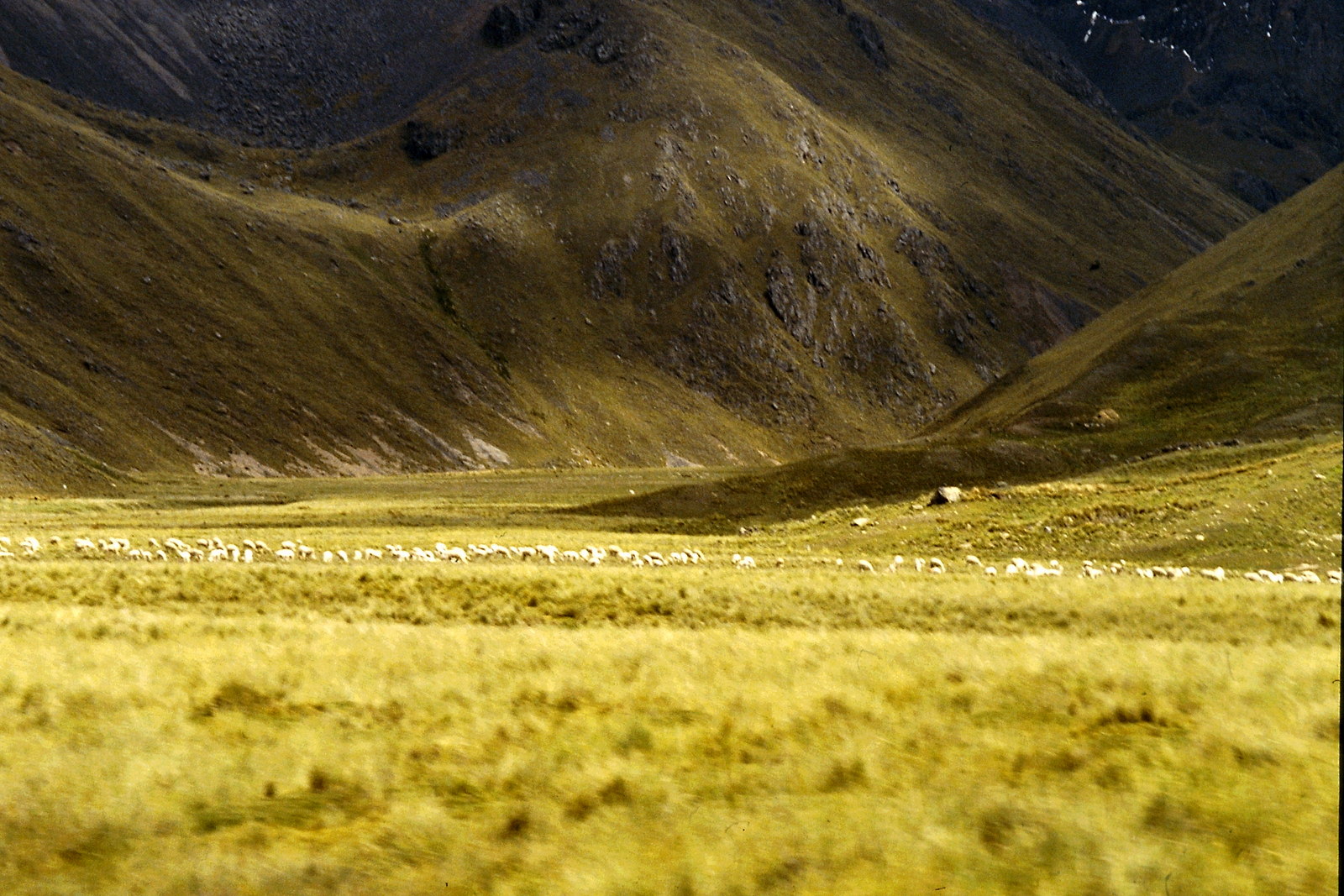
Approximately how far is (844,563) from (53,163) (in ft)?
433

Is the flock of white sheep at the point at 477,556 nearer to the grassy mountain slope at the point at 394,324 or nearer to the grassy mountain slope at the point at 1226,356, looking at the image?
the grassy mountain slope at the point at 1226,356

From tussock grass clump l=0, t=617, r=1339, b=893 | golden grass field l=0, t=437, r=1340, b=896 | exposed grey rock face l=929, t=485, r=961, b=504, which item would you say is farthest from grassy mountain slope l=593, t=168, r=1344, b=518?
tussock grass clump l=0, t=617, r=1339, b=893

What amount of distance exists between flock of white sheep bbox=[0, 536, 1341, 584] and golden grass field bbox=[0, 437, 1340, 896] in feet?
31.0

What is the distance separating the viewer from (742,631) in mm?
21172

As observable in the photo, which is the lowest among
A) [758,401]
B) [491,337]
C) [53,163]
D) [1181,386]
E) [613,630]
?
[613,630]

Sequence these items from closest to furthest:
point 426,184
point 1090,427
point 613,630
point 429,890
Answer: point 429,890
point 613,630
point 1090,427
point 426,184

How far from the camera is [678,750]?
Result: 1262 centimetres

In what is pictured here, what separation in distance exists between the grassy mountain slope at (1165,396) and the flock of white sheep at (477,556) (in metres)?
22.2

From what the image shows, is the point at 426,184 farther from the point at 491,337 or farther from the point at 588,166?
the point at 491,337

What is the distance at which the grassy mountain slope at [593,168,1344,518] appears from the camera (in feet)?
205

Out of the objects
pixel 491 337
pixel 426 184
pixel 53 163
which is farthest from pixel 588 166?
pixel 53 163

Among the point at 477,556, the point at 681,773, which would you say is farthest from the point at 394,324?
the point at 681,773

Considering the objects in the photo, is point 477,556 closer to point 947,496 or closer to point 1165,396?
point 947,496

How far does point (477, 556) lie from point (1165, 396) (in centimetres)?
5102
